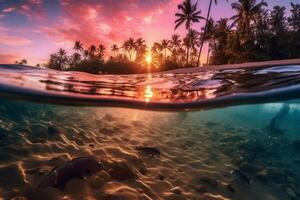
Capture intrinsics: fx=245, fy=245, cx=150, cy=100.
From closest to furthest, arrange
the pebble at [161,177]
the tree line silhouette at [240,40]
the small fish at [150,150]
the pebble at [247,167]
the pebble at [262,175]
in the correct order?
1. the pebble at [161,177]
2. the small fish at [150,150]
3. the pebble at [262,175]
4. the pebble at [247,167]
5. the tree line silhouette at [240,40]

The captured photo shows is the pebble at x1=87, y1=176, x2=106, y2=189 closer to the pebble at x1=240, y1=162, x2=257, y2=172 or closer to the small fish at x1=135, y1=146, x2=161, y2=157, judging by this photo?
the small fish at x1=135, y1=146, x2=161, y2=157

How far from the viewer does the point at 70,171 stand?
21.2ft

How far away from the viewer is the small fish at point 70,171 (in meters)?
6.23

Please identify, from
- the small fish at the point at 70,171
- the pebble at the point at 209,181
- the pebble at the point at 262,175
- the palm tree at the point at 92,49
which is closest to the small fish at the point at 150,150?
the pebble at the point at 209,181

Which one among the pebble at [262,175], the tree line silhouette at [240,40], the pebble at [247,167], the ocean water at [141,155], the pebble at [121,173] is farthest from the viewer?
the tree line silhouette at [240,40]

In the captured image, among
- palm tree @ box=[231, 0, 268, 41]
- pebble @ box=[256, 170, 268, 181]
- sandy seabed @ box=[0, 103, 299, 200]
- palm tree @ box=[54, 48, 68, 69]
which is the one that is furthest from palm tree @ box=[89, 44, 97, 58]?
pebble @ box=[256, 170, 268, 181]

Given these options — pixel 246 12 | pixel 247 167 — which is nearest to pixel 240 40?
pixel 246 12

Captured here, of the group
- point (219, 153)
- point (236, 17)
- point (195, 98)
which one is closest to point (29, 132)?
point (195, 98)

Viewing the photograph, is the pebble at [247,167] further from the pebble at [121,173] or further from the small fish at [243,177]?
the pebble at [121,173]

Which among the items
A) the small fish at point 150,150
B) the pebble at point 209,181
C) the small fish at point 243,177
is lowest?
the small fish at point 243,177

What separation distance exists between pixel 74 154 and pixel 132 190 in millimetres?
3047

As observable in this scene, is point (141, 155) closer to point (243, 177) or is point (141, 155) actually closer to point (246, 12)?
point (243, 177)

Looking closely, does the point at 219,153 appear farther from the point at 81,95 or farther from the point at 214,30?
the point at 214,30

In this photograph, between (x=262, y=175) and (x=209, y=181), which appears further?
(x=262, y=175)
